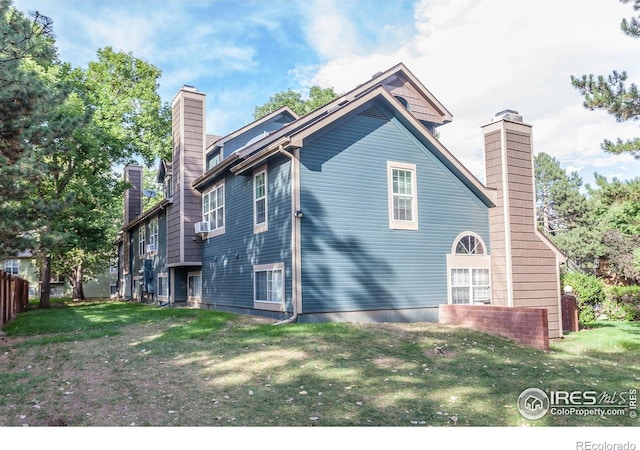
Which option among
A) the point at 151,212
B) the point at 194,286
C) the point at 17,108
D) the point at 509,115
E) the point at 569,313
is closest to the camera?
the point at 17,108

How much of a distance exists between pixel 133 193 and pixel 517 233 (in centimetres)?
2591

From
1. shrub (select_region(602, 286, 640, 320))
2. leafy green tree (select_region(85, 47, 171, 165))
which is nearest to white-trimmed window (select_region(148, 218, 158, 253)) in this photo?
leafy green tree (select_region(85, 47, 171, 165))

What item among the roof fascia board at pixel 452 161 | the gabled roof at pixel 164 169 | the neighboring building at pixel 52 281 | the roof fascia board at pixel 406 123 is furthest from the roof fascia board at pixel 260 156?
the neighboring building at pixel 52 281

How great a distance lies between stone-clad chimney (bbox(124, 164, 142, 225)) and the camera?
105ft

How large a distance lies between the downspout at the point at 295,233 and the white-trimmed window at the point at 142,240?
56.5 feet

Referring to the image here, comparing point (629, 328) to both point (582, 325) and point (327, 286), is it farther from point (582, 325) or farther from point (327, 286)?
point (327, 286)

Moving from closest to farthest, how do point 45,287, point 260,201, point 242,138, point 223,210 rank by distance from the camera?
point 260,201 < point 223,210 < point 242,138 < point 45,287

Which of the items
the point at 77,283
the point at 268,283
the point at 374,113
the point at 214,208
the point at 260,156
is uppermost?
the point at 374,113

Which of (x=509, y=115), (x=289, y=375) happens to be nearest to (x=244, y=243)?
(x=289, y=375)

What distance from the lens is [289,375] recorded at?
24.9 ft

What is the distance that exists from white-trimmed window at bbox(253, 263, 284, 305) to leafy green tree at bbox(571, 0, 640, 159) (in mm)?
8547

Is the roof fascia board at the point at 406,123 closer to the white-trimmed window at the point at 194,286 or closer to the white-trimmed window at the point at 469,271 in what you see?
the white-trimmed window at the point at 469,271

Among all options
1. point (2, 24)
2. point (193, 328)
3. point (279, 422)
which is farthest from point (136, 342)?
point (2, 24)

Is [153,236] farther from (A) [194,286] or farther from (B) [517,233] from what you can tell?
(B) [517,233]
